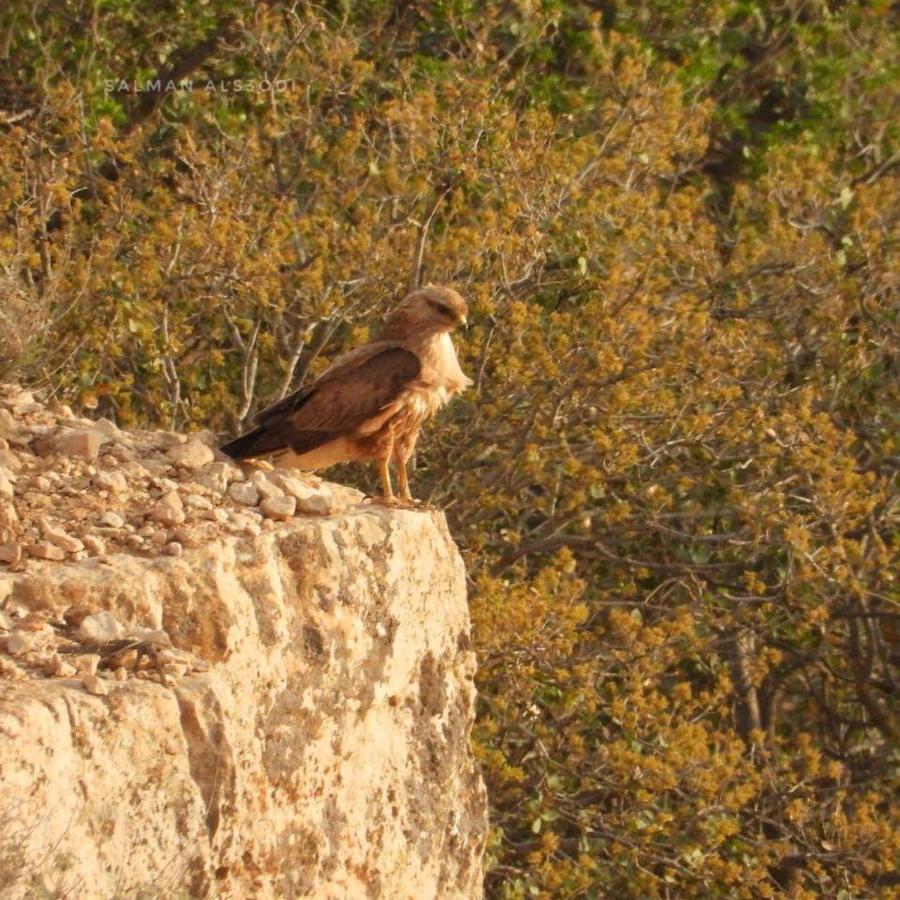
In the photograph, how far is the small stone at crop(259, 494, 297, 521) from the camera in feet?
19.5

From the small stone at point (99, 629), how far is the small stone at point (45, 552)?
0.35m

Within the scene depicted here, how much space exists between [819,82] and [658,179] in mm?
1590

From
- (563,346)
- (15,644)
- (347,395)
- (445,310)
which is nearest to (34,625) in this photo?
(15,644)

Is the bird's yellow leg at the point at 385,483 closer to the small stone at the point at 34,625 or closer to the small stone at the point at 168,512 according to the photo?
the small stone at the point at 168,512

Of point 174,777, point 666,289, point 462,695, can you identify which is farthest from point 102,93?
point 174,777

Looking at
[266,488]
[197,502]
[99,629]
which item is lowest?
[99,629]

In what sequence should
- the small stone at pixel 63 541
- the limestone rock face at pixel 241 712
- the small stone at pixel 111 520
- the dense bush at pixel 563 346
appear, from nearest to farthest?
the limestone rock face at pixel 241 712 → the small stone at pixel 63 541 → the small stone at pixel 111 520 → the dense bush at pixel 563 346

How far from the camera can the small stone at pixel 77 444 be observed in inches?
236

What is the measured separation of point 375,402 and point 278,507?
5.19 ft

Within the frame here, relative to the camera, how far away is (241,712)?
5.33 meters

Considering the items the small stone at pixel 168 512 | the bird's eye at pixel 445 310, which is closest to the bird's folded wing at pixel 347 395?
the bird's eye at pixel 445 310

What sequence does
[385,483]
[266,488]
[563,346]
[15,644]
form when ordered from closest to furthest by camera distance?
[15,644], [266,488], [385,483], [563,346]

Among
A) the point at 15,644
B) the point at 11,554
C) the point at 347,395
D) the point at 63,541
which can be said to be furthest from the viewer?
the point at 347,395

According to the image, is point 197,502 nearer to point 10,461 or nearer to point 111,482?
point 111,482
